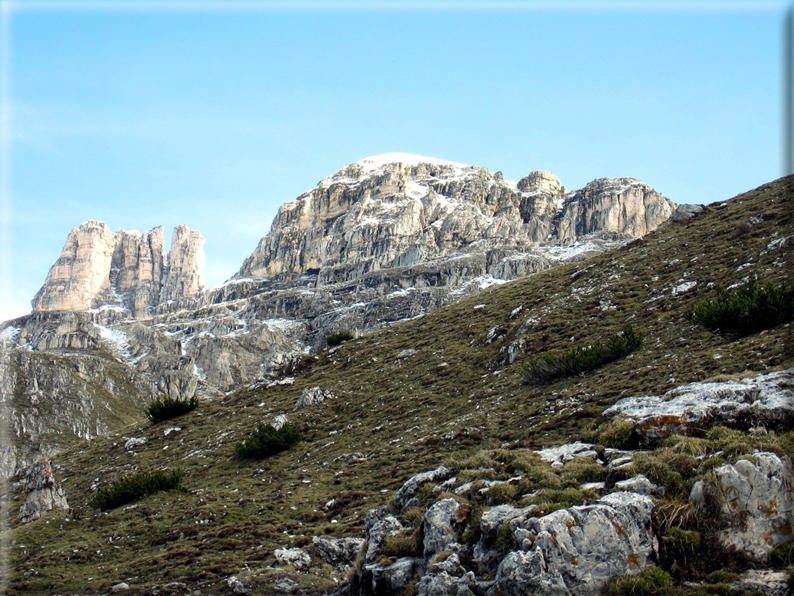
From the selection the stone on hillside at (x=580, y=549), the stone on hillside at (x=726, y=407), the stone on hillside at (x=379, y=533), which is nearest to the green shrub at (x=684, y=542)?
the stone on hillside at (x=580, y=549)

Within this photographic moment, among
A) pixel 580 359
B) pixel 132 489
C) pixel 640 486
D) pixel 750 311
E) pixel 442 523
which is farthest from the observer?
pixel 132 489

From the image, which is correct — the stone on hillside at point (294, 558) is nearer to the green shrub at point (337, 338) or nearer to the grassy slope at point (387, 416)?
the grassy slope at point (387, 416)

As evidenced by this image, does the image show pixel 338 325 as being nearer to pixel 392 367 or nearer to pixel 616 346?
pixel 392 367

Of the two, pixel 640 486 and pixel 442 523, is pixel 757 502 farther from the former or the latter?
pixel 442 523

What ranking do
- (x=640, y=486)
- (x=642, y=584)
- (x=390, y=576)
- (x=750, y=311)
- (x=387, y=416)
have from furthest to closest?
(x=387, y=416), (x=750, y=311), (x=390, y=576), (x=640, y=486), (x=642, y=584)

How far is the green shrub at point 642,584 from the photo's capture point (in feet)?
36.9

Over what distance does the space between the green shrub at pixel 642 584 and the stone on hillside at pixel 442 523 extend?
12.4ft

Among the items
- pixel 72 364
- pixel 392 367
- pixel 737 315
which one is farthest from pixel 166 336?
pixel 737 315

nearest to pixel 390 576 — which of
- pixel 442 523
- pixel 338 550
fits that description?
pixel 442 523

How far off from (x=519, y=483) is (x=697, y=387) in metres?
7.22

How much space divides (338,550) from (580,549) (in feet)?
40.5

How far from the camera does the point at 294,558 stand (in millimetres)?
21672

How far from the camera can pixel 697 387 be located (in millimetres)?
18422

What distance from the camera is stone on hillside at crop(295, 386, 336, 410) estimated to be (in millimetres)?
46438
